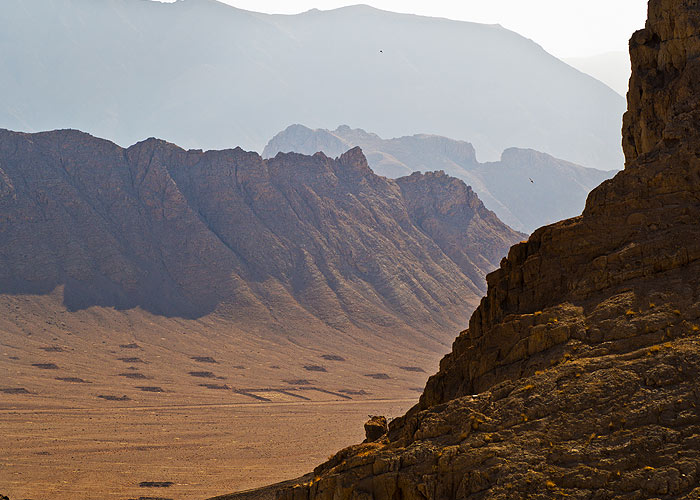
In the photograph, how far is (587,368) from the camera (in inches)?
878

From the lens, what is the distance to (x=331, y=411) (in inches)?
4456

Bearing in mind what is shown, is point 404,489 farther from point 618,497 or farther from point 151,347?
point 151,347

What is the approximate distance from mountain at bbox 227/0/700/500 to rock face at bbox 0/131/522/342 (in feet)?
411

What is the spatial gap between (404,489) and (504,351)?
5.16m

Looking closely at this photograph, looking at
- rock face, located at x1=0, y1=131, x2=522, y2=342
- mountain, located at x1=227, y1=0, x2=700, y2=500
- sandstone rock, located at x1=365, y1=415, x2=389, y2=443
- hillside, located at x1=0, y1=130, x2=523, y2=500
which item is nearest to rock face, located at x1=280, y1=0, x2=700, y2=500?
mountain, located at x1=227, y1=0, x2=700, y2=500

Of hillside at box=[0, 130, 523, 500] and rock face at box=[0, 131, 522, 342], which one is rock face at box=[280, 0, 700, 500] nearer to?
hillside at box=[0, 130, 523, 500]

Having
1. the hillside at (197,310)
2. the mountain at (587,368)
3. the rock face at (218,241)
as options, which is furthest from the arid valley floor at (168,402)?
the mountain at (587,368)

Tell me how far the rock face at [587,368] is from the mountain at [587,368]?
0.04m

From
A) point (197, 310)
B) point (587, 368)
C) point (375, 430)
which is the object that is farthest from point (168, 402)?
point (587, 368)

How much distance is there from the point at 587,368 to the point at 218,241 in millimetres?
149239

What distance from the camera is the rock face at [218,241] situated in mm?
153250

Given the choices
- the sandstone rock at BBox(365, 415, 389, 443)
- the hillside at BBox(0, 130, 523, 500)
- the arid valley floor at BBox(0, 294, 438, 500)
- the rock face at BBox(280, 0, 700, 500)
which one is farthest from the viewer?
the hillside at BBox(0, 130, 523, 500)

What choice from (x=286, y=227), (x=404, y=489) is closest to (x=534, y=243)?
(x=404, y=489)

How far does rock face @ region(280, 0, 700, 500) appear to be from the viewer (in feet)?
66.0
